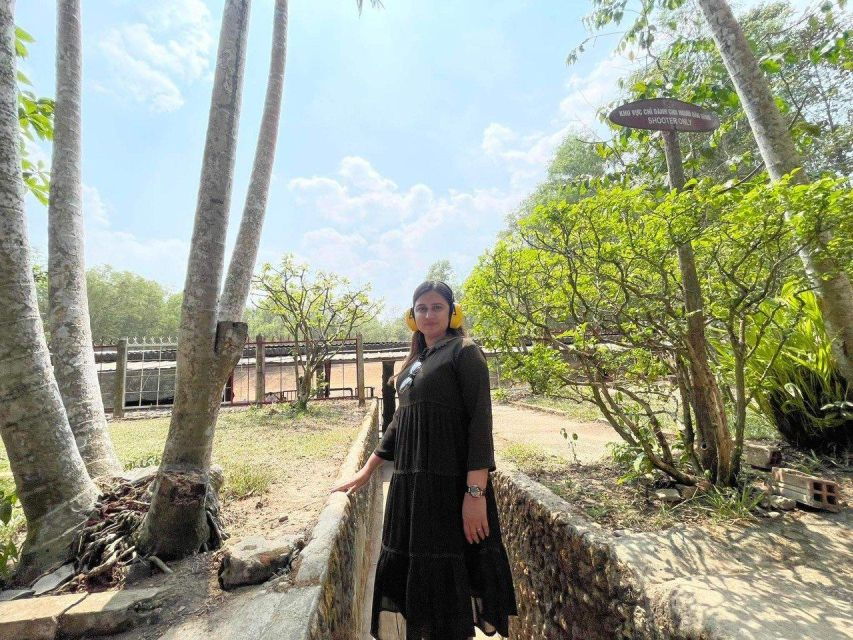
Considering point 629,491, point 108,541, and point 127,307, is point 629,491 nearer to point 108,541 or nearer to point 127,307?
point 108,541

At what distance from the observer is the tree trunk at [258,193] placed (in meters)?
2.54

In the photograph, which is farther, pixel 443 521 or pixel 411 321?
pixel 411 321

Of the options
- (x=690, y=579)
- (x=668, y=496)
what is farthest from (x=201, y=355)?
(x=668, y=496)

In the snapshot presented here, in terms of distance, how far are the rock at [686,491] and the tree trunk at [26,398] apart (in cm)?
365

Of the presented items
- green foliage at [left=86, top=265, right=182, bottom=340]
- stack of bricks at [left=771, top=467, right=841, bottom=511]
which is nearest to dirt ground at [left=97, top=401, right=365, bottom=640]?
stack of bricks at [left=771, top=467, right=841, bottom=511]

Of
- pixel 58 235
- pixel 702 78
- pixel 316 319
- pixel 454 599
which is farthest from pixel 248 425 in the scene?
pixel 702 78

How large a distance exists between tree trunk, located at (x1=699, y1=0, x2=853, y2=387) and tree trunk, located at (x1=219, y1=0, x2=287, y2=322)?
3757 millimetres

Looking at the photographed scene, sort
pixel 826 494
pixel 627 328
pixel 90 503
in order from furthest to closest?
pixel 627 328 → pixel 826 494 → pixel 90 503

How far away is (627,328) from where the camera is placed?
2879 mm

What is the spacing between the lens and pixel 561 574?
2.40 m

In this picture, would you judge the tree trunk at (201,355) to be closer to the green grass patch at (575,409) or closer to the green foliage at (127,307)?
the green grass patch at (575,409)

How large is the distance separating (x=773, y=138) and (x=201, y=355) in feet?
14.8

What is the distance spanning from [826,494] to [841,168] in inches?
562

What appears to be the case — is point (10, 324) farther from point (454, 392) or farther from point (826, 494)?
point (826, 494)
